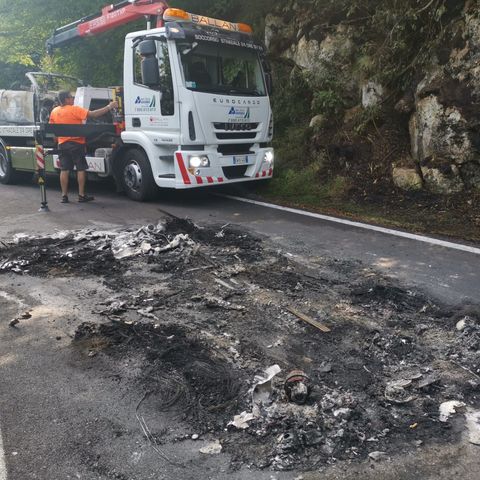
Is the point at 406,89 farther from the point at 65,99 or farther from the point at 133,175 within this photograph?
the point at 65,99

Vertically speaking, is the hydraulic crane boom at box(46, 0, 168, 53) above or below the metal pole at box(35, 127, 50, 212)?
above

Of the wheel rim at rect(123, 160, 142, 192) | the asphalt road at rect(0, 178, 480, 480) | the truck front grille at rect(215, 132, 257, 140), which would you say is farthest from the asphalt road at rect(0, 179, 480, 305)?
the truck front grille at rect(215, 132, 257, 140)

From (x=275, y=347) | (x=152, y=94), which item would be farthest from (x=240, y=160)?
(x=275, y=347)

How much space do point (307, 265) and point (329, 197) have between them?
152 inches

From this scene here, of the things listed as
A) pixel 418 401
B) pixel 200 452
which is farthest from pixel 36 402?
pixel 418 401

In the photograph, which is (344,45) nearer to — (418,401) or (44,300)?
(44,300)

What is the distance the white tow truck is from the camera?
8141 mm

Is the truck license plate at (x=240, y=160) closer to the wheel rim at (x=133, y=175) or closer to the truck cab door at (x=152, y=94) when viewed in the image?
the truck cab door at (x=152, y=94)

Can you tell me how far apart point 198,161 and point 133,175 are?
5.45 ft

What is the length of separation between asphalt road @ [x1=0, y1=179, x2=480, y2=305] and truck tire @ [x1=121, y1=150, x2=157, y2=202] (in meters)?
0.21

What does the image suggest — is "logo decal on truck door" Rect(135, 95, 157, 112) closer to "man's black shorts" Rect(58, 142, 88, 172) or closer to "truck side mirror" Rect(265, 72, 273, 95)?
"man's black shorts" Rect(58, 142, 88, 172)

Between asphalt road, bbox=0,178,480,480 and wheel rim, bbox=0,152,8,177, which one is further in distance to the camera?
wheel rim, bbox=0,152,8,177

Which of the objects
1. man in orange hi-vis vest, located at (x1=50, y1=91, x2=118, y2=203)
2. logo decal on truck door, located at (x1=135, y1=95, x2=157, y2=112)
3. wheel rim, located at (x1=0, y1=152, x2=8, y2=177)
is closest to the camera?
logo decal on truck door, located at (x1=135, y1=95, x2=157, y2=112)

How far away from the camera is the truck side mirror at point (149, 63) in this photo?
8.09m
